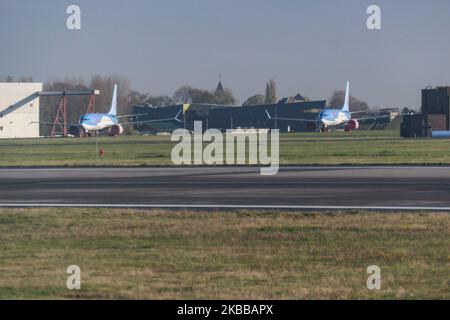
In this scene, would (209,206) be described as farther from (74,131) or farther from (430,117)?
(74,131)

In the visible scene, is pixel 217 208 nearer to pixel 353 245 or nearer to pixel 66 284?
pixel 353 245

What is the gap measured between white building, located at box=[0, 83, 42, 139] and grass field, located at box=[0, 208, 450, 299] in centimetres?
8155

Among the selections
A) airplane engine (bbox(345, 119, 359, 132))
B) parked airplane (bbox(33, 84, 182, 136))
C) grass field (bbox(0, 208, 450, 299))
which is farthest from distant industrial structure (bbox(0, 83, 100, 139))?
grass field (bbox(0, 208, 450, 299))

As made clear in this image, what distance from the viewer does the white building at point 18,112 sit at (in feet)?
318

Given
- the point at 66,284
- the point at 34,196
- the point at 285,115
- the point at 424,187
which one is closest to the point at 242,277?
the point at 66,284

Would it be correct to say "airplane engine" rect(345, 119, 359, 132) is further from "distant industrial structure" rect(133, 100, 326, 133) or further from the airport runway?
the airport runway

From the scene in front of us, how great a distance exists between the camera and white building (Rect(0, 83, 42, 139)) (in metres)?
96.9

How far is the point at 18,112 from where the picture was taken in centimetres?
9838

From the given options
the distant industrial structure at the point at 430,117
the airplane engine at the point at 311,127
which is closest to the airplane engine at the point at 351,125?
the airplane engine at the point at 311,127

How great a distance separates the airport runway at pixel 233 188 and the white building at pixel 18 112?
64.1 m

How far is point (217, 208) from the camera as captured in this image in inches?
758

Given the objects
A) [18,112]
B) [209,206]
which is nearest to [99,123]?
[18,112]

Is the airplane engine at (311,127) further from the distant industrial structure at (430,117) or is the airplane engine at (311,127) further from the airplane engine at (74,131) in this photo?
the airplane engine at (74,131)
